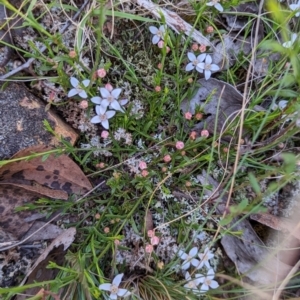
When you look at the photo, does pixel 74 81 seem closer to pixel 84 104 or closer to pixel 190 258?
pixel 84 104

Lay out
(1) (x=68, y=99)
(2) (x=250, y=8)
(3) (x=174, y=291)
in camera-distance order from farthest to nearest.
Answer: (2) (x=250, y=8) < (1) (x=68, y=99) < (3) (x=174, y=291)

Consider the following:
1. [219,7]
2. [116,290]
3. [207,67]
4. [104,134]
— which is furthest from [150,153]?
[219,7]

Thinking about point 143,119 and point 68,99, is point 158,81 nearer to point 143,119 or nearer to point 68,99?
point 143,119

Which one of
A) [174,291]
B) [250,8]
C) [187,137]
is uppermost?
[250,8]

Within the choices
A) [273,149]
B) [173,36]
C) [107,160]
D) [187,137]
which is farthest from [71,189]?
[273,149]

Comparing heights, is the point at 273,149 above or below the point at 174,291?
above

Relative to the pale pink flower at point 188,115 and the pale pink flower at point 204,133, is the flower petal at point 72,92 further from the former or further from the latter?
the pale pink flower at point 204,133
